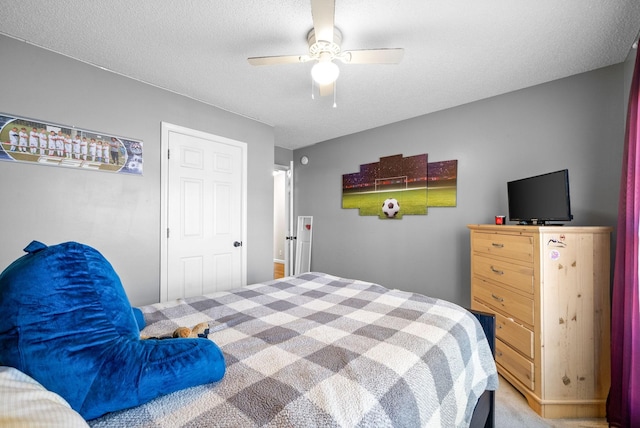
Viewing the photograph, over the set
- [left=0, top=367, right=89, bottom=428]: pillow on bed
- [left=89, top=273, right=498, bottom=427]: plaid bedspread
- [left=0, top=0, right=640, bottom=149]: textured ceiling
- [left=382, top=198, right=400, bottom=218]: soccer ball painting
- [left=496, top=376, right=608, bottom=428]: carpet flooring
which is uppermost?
[left=0, top=0, right=640, bottom=149]: textured ceiling

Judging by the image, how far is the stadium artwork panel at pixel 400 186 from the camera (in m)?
3.00

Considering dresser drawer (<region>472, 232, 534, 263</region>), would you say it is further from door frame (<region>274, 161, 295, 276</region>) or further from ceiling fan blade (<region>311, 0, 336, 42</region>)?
door frame (<region>274, 161, 295, 276</region>)

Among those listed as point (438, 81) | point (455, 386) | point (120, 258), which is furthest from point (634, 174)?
point (120, 258)

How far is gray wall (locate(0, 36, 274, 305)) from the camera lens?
6.04 feet

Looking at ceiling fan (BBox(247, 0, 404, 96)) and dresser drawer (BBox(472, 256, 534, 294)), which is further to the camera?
dresser drawer (BBox(472, 256, 534, 294))

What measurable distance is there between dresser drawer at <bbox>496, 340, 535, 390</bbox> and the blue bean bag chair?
2.19 metres

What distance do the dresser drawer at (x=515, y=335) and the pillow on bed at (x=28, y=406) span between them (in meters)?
2.43

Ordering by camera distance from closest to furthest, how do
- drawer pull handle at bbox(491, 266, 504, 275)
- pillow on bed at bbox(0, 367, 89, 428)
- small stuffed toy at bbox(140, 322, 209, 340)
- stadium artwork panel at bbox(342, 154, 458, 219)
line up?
pillow on bed at bbox(0, 367, 89, 428), small stuffed toy at bbox(140, 322, 209, 340), drawer pull handle at bbox(491, 266, 504, 275), stadium artwork panel at bbox(342, 154, 458, 219)

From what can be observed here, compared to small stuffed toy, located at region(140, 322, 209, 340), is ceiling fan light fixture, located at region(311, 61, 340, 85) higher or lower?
higher

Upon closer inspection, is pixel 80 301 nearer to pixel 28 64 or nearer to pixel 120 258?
pixel 120 258

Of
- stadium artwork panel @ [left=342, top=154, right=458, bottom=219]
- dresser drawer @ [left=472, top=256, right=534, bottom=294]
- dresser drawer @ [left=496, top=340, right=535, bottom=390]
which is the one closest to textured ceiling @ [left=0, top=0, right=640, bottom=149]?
stadium artwork panel @ [left=342, top=154, right=458, bottom=219]

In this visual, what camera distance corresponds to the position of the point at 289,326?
1318mm

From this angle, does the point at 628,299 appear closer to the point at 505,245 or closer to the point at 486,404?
the point at 505,245

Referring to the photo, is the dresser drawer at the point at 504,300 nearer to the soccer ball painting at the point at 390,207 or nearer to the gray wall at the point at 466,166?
the gray wall at the point at 466,166
